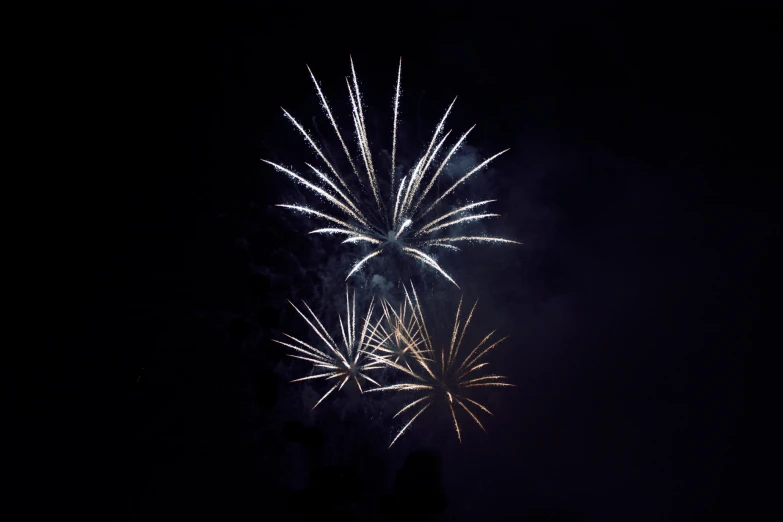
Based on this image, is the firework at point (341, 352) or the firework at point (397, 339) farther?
the firework at point (341, 352)

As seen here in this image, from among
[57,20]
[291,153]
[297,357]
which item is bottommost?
[297,357]

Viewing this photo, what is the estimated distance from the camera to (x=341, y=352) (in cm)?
2312

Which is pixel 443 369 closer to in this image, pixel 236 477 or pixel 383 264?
pixel 383 264

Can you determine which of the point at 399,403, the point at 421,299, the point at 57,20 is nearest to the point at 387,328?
the point at 421,299

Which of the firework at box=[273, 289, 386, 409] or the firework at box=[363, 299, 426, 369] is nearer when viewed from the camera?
the firework at box=[363, 299, 426, 369]

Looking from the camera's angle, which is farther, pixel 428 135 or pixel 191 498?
pixel 428 135

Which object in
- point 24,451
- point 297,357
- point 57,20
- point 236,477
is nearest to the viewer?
point 24,451

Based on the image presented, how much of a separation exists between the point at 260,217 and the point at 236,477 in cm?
1531

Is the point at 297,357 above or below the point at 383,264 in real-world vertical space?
below

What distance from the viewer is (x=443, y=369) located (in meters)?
20.6

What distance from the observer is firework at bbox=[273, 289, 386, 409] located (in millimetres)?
21031

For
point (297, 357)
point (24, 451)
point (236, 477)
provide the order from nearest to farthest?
point (24, 451) → point (236, 477) → point (297, 357)

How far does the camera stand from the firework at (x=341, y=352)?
21031 millimetres

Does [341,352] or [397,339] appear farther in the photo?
[341,352]
